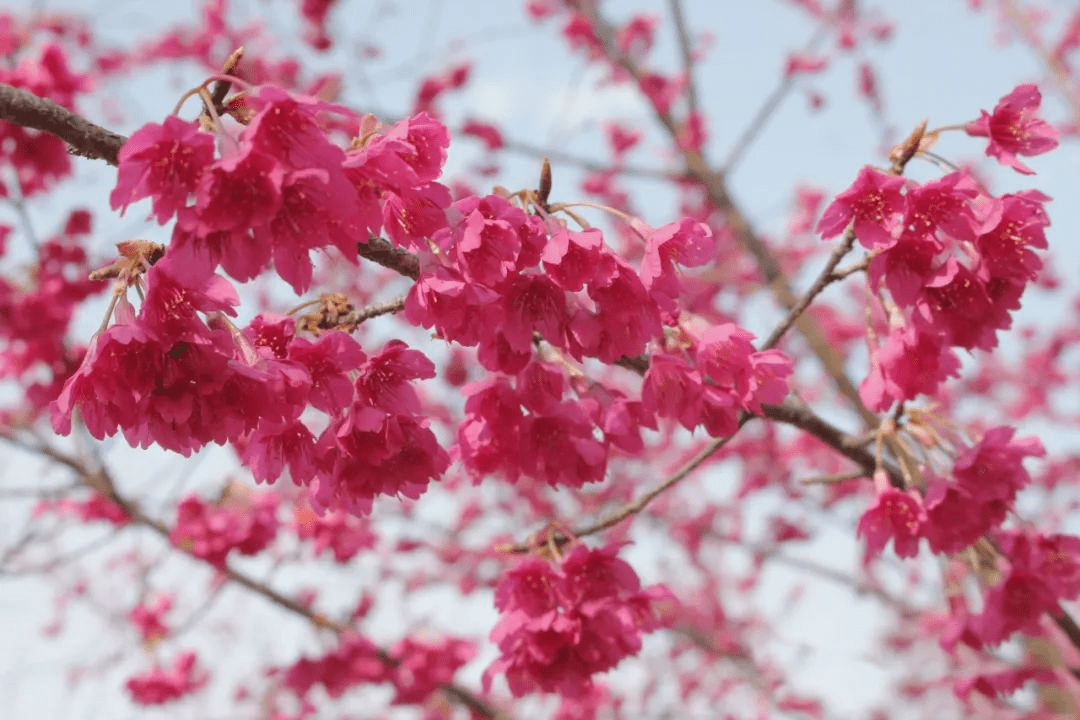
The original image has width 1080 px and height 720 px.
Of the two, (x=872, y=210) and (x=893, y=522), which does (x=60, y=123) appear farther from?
(x=893, y=522)

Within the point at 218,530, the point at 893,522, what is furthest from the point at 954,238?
the point at 218,530

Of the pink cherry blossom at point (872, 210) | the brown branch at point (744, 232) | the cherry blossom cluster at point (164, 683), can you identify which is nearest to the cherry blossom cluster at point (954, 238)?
the pink cherry blossom at point (872, 210)

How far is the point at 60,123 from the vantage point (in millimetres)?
1380

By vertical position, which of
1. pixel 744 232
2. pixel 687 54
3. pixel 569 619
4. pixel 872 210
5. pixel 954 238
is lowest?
pixel 569 619

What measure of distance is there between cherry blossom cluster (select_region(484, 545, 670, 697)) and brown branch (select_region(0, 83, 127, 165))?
1213 millimetres

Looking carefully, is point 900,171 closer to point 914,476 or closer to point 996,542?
point 914,476

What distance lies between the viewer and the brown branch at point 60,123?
1365 mm

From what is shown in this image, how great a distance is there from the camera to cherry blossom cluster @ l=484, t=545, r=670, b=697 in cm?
194

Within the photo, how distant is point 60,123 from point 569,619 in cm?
140

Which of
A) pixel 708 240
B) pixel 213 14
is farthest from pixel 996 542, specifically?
pixel 213 14

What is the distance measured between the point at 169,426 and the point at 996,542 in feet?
7.56

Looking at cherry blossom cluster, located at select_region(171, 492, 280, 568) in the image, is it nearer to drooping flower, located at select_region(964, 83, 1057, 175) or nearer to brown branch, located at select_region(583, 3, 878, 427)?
brown branch, located at select_region(583, 3, 878, 427)

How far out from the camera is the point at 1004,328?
187 cm

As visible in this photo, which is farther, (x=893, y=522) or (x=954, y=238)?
(x=893, y=522)
